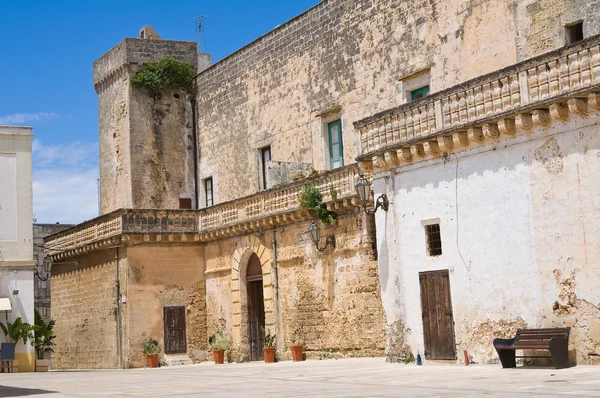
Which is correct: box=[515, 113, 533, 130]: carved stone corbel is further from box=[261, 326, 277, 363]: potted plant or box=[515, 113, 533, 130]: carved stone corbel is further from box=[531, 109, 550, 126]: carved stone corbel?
box=[261, 326, 277, 363]: potted plant

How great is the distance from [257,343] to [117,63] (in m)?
11.5

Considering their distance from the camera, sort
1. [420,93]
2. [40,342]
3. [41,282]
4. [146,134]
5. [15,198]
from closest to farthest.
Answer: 1. [420,93]
2. [15,198]
3. [40,342]
4. [146,134]
5. [41,282]

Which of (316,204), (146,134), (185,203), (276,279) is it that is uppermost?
(146,134)

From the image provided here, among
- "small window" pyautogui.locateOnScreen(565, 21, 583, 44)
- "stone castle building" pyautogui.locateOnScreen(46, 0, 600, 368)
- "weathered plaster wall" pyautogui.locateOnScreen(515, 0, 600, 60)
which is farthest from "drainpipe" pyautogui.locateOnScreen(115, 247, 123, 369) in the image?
"small window" pyautogui.locateOnScreen(565, 21, 583, 44)

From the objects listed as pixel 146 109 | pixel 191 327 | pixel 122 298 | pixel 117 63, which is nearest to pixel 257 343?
pixel 191 327

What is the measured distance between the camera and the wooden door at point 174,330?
26.2m

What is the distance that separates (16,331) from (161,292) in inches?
168

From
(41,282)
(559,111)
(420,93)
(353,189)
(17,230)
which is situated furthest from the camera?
(41,282)

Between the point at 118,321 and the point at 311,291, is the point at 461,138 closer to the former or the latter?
the point at 311,291

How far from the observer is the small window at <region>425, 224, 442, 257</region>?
627 inches

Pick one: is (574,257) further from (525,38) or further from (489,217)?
(525,38)

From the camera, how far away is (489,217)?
14.7m

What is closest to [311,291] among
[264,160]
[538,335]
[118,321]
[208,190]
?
[264,160]

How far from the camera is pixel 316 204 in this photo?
21.6m
